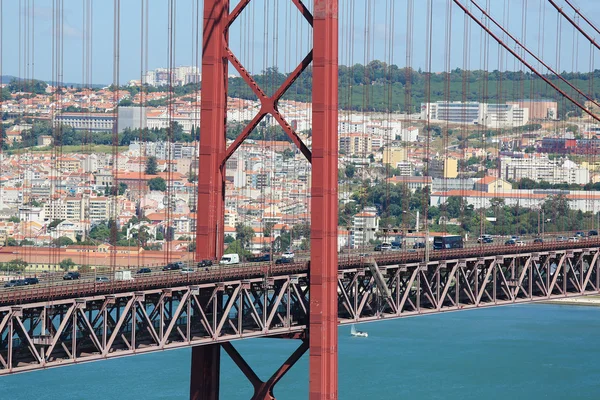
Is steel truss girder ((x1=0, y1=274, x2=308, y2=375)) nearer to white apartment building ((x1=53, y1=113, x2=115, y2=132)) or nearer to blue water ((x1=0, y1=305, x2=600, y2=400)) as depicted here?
blue water ((x1=0, y1=305, x2=600, y2=400))

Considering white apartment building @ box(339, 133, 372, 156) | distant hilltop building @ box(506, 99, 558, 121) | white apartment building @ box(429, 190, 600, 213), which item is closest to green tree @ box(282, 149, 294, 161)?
white apartment building @ box(339, 133, 372, 156)

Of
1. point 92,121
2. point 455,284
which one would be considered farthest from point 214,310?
point 92,121

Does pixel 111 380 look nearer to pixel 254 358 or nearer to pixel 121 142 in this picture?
pixel 254 358

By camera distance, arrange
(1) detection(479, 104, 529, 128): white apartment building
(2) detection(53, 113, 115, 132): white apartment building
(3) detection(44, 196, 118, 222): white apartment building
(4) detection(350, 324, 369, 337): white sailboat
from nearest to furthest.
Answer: (4) detection(350, 324, 369, 337): white sailboat → (3) detection(44, 196, 118, 222): white apartment building → (2) detection(53, 113, 115, 132): white apartment building → (1) detection(479, 104, 529, 128): white apartment building

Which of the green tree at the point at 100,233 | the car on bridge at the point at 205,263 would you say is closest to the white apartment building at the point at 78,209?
the green tree at the point at 100,233

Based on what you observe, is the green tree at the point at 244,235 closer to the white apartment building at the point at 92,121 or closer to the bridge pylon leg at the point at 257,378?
the white apartment building at the point at 92,121

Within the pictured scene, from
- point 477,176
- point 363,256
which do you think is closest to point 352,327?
point 363,256
